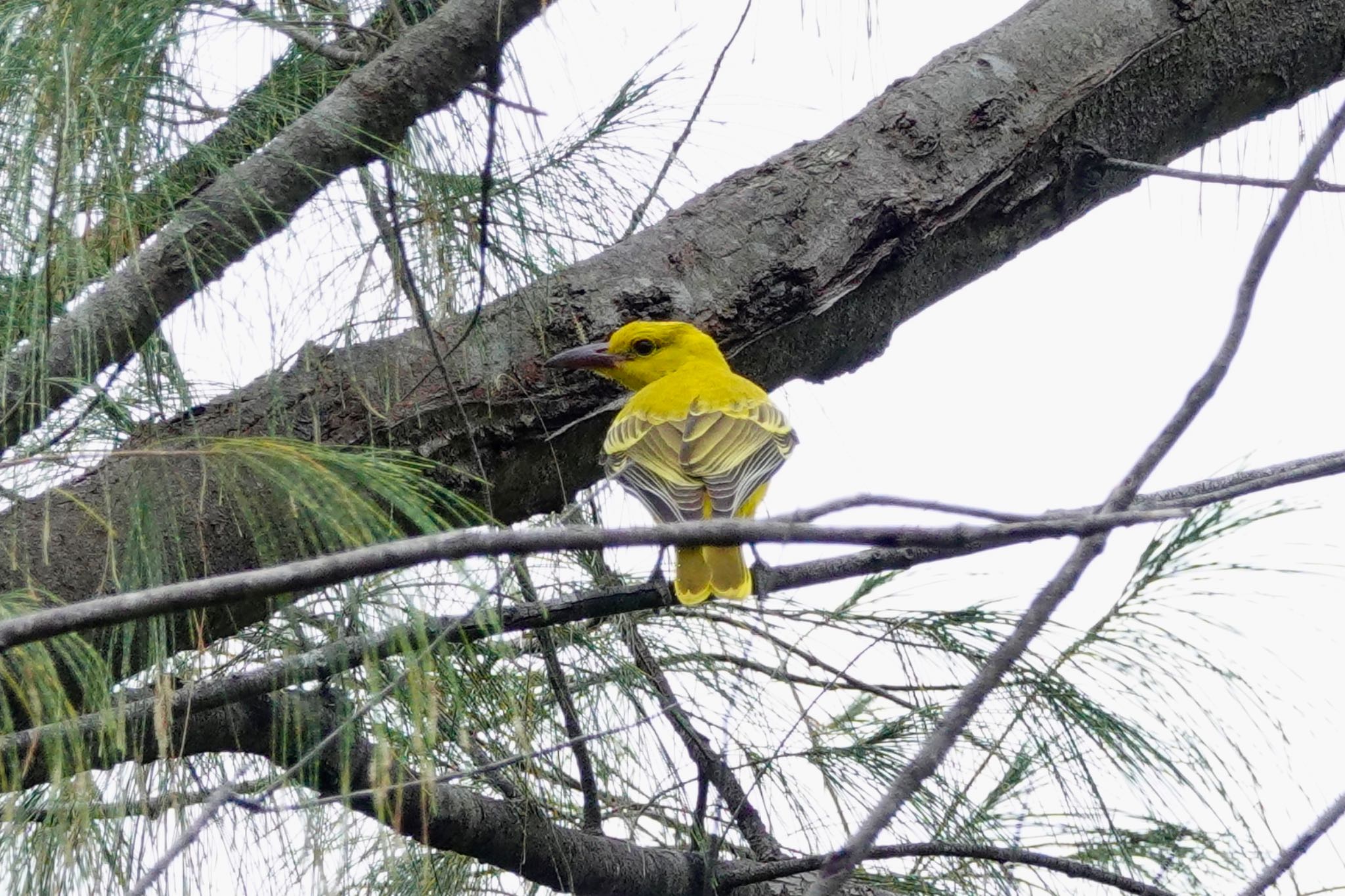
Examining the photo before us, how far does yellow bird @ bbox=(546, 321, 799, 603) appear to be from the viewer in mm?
2477

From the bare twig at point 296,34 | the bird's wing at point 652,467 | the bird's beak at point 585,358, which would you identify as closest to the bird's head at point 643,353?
the bird's beak at point 585,358

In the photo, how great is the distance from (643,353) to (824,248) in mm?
495

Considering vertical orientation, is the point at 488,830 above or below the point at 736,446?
below

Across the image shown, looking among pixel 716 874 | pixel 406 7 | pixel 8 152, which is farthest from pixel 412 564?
pixel 406 7

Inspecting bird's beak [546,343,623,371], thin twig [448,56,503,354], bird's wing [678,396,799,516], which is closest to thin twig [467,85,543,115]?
thin twig [448,56,503,354]

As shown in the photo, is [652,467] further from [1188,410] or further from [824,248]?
[1188,410]

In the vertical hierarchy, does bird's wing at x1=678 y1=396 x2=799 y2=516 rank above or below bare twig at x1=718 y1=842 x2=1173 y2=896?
above

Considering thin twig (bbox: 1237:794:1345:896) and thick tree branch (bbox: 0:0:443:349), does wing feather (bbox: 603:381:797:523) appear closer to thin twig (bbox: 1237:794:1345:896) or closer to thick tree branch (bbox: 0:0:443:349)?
thick tree branch (bbox: 0:0:443:349)

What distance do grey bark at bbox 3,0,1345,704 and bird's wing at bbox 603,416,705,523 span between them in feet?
0.17

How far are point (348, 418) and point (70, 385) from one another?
454mm

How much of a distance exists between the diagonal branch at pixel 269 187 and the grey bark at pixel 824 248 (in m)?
0.19

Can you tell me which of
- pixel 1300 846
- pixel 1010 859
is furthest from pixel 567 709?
pixel 1300 846

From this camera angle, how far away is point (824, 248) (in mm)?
2561

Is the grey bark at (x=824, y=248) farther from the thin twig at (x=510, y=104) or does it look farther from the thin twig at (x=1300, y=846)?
the thin twig at (x=1300, y=846)
